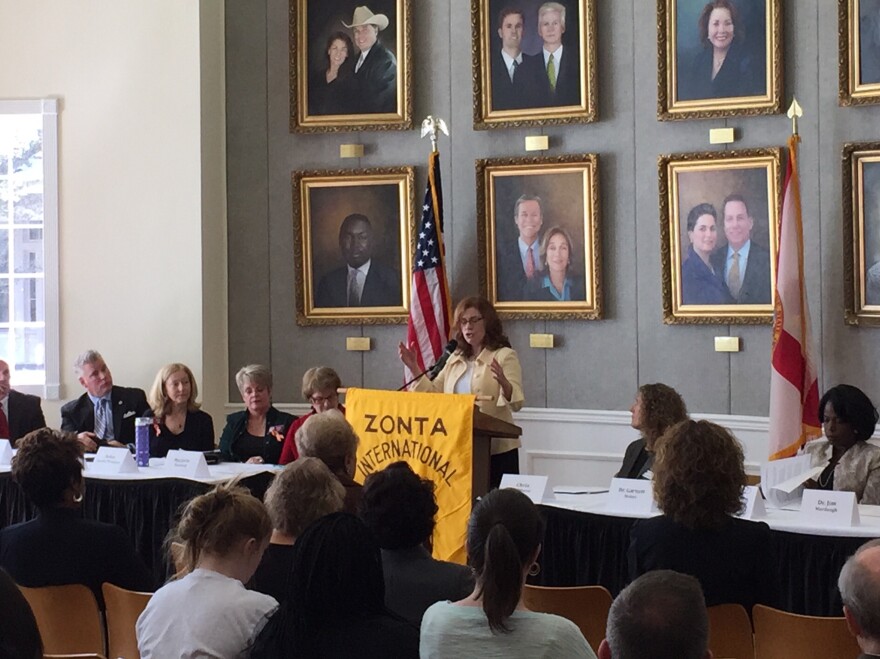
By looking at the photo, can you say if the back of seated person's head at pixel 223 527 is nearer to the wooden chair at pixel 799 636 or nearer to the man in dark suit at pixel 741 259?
the wooden chair at pixel 799 636

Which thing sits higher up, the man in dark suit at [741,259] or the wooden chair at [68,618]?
the man in dark suit at [741,259]

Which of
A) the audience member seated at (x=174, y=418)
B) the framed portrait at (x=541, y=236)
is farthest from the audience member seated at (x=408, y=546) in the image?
the framed portrait at (x=541, y=236)

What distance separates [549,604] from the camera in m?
4.48

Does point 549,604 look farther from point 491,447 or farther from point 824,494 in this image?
point 491,447

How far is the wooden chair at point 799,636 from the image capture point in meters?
→ 3.93

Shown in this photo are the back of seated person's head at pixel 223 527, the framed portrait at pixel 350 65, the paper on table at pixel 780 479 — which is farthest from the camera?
the framed portrait at pixel 350 65

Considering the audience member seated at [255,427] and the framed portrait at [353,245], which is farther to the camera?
the framed portrait at [353,245]

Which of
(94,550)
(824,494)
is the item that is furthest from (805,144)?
(94,550)

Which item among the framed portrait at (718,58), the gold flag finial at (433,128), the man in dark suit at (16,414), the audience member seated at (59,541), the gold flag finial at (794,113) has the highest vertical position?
the framed portrait at (718,58)

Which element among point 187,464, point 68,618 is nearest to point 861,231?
point 187,464

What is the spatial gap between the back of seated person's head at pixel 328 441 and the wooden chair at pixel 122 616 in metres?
1.10

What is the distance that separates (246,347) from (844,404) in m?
5.32

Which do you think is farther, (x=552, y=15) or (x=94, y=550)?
(x=552, y=15)

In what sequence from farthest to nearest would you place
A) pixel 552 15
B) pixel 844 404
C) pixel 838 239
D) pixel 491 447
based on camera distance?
pixel 552 15 → pixel 838 239 → pixel 491 447 → pixel 844 404
